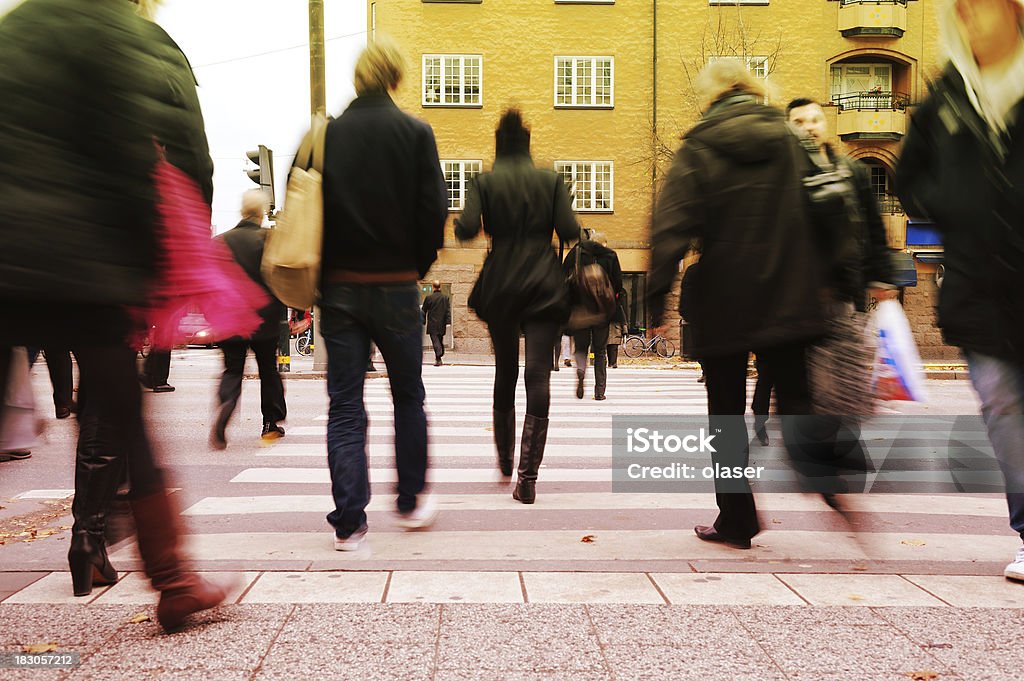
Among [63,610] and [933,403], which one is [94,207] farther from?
[933,403]

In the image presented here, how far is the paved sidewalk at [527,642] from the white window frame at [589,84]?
28.6 m

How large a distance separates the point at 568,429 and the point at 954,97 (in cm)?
579

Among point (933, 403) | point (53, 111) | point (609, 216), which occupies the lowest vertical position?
point (933, 403)

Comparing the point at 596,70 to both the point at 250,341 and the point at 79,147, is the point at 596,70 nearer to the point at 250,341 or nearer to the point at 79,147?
the point at 250,341

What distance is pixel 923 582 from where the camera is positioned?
3.84 meters

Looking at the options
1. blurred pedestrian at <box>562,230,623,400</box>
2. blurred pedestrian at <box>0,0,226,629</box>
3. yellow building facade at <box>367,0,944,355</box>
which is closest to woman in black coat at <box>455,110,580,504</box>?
blurred pedestrian at <box>562,230,623,400</box>

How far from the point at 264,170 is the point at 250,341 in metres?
7.07

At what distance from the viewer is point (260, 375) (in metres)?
7.91

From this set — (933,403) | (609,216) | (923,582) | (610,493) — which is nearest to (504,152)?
(610,493)

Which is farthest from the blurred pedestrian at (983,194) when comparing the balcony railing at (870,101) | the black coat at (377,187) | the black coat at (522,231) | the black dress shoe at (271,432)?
the balcony railing at (870,101)

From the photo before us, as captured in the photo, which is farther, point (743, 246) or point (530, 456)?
point (530, 456)

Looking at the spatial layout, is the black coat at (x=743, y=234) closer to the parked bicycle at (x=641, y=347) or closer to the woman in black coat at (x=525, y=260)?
the woman in black coat at (x=525, y=260)

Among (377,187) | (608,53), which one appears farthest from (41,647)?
(608,53)

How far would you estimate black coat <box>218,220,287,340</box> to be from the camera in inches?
284
